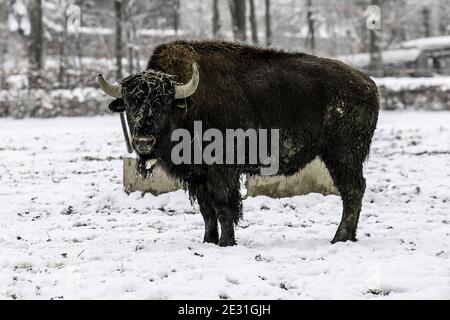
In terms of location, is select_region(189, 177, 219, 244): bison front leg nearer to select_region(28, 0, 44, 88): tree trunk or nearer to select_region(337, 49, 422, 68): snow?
select_region(28, 0, 44, 88): tree trunk

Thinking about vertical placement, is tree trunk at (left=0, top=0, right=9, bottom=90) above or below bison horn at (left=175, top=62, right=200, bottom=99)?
above

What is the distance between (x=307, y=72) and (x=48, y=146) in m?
10.7

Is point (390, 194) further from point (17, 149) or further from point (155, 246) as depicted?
point (17, 149)

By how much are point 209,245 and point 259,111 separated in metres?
1.52

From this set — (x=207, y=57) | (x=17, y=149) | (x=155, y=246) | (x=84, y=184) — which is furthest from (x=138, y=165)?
(x=17, y=149)

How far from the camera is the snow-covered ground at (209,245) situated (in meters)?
4.87

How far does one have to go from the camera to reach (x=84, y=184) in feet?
33.4

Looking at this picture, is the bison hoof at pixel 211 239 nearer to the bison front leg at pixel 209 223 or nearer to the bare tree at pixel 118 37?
the bison front leg at pixel 209 223

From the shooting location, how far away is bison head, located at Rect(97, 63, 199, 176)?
598cm

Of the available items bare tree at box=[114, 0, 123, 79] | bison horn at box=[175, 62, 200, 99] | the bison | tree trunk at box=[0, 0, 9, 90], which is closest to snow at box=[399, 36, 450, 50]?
bare tree at box=[114, 0, 123, 79]

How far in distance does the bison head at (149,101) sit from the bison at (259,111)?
3 centimetres

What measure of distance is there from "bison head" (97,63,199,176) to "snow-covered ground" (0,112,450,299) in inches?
43.9

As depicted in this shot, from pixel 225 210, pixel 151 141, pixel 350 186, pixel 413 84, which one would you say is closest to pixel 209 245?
pixel 225 210

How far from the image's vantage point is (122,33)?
157ft
